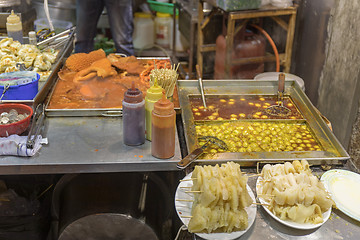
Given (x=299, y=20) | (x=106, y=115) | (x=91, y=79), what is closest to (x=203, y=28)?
(x=299, y=20)

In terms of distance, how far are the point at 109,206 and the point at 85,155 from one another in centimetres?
76

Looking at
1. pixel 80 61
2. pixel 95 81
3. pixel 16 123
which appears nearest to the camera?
pixel 16 123

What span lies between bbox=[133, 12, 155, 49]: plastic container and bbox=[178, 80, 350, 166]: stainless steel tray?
12.3ft

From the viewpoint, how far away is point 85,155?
2.13 metres

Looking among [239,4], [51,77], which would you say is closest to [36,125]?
[51,77]

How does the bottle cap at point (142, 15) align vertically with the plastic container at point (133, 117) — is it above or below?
above

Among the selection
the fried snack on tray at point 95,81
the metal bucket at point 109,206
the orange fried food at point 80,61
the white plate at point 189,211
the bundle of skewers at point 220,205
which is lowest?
the metal bucket at point 109,206

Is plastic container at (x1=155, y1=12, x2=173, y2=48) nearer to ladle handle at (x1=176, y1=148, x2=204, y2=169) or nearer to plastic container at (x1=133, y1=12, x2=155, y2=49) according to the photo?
plastic container at (x1=133, y1=12, x2=155, y2=49)

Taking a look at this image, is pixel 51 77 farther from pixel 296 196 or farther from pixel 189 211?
pixel 296 196

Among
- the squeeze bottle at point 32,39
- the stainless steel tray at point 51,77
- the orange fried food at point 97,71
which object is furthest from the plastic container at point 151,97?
the squeeze bottle at point 32,39

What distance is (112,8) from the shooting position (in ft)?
16.8

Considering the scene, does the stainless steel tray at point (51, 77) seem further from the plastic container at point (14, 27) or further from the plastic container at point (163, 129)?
the plastic container at point (163, 129)

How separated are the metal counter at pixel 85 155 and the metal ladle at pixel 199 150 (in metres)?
0.05

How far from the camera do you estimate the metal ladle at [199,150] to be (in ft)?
6.73
